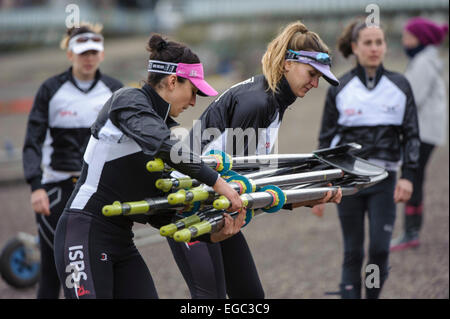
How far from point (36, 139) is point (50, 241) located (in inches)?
33.2

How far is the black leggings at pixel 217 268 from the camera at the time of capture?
4137mm

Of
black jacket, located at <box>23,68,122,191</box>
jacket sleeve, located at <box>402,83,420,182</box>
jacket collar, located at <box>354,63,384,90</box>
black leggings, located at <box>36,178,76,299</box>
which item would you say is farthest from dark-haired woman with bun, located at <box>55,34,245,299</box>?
jacket sleeve, located at <box>402,83,420,182</box>

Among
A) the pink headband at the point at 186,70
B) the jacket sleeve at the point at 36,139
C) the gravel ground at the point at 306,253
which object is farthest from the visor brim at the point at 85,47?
the pink headband at the point at 186,70

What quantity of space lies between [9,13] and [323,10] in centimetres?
2017

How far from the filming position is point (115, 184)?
3.46 m

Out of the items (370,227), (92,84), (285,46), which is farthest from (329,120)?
(92,84)

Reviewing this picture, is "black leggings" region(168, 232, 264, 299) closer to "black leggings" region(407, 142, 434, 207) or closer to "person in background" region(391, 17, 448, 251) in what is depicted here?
"person in background" region(391, 17, 448, 251)

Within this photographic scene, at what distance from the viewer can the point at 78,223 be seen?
350cm

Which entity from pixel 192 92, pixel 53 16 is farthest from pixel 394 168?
pixel 53 16

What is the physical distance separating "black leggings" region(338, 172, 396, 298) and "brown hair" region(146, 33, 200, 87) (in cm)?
226

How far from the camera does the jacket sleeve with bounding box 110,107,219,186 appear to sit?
3125 millimetres

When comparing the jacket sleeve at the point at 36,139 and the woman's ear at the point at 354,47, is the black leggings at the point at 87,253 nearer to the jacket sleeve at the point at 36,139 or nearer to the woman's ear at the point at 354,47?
the jacket sleeve at the point at 36,139

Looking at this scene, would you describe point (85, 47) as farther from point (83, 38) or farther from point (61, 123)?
point (61, 123)

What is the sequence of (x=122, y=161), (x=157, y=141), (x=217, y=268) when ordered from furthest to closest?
(x=217, y=268), (x=122, y=161), (x=157, y=141)
